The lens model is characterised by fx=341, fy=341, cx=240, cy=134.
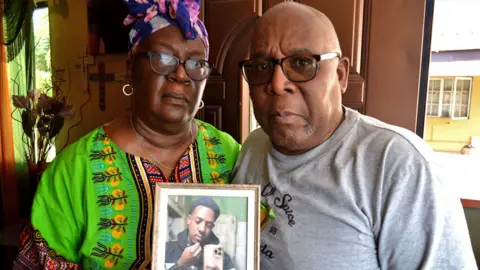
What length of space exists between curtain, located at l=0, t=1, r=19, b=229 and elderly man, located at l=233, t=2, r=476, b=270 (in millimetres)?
2646

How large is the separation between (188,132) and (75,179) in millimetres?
413

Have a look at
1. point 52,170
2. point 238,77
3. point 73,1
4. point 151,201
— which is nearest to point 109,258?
point 151,201

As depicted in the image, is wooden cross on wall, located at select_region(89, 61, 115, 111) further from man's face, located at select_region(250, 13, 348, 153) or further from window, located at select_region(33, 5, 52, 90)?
man's face, located at select_region(250, 13, 348, 153)

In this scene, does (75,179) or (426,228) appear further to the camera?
(75,179)

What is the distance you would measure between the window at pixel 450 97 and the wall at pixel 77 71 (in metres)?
8.73

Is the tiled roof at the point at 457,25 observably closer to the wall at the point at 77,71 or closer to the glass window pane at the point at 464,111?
the wall at the point at 77,71

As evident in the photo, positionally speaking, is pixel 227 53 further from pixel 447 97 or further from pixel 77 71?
pixel 447 97

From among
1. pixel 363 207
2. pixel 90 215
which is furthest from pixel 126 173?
pixel 363 207

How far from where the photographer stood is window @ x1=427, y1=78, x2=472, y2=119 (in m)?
9.09

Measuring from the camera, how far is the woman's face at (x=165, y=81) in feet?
3.50

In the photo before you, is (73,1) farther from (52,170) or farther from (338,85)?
(338,85)

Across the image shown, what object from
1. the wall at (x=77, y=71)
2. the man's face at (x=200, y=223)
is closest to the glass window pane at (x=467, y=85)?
the wall at (x=77, y=71)

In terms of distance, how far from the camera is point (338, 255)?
31.4 inches

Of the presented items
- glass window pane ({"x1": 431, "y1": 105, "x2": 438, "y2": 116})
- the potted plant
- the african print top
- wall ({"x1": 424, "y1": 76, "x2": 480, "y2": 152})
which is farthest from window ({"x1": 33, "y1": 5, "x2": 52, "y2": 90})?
glass window pane ({"x1": 431, "y1": 105, "x2": 438, "y2": 116})
